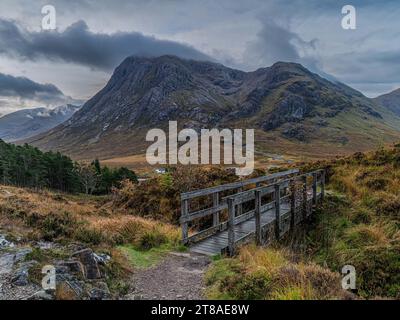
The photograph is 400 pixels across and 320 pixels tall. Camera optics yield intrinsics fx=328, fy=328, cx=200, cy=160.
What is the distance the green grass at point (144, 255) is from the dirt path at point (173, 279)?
0.23 m

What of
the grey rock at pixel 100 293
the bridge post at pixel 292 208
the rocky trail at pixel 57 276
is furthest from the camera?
the bridge post at pixel 292 208

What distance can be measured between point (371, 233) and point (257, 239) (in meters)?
3.14

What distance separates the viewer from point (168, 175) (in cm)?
1744

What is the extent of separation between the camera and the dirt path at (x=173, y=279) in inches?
231

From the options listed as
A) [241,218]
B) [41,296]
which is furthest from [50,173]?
[41,296]

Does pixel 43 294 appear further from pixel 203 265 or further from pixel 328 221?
pixel 328 221

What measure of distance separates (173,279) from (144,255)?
1.96 m

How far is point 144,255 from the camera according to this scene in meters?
8.41

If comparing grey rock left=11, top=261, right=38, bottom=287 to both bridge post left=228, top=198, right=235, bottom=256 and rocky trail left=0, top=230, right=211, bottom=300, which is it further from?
bridge post left=228, top=198, right=235, bottom=256

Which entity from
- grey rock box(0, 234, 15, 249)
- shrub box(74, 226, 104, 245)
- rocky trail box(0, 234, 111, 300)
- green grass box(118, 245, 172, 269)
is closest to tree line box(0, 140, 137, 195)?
shrub box(74, 226, 104, 245)

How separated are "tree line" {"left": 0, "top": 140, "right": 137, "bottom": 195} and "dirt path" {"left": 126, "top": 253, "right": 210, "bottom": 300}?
2109 inches

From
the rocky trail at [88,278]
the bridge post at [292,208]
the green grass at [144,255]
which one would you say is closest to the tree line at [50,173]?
the bridge post at [292,208]

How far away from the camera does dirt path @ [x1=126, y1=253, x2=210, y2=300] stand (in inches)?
231

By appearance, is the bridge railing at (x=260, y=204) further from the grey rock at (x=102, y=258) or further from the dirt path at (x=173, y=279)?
the grey rock at (x=102, y=258)
